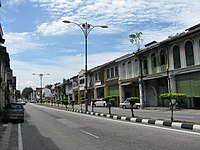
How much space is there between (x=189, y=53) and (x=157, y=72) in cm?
599

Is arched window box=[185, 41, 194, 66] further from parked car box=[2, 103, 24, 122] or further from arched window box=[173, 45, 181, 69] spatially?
parked car box=[2, 103, 24, 122]

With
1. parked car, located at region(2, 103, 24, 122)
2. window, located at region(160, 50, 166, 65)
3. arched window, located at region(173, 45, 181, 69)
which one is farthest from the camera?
Answer: window, located at region(160, 50, 166, 65)

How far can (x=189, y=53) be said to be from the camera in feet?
92.6

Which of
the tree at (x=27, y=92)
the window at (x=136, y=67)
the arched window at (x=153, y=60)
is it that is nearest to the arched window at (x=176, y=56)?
the arched window at (x=153, y=60)

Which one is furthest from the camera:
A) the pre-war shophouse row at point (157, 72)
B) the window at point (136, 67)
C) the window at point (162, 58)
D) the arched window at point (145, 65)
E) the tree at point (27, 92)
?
the tree at point (27, 92)

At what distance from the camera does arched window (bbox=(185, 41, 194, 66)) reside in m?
27.9

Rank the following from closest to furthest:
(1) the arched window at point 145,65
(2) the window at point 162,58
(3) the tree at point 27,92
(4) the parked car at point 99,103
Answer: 1. (2) the window at point 162,58
2. (1) the arched window at point 145,65
3. (4) the parked car at point 99,103
4. (3) the tree at point 27,92

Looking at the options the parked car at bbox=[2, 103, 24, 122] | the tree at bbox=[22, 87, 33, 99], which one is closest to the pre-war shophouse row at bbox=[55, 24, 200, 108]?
the parked car at bbox=[2, 103, 24, 122]

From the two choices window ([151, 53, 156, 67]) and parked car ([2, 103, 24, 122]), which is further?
window ([151, 53, 156, 67])

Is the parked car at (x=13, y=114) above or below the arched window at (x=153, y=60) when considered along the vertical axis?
below

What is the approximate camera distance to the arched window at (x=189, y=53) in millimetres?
27917

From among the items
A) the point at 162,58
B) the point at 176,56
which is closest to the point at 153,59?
the point at 162,58

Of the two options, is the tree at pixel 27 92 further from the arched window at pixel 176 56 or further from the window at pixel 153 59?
the arched window at pixel 176 56

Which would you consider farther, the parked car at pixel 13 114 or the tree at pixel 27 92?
the tree at pixel 27 92
